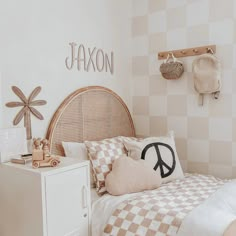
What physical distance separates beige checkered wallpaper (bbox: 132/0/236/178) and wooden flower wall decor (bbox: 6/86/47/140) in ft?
3.79

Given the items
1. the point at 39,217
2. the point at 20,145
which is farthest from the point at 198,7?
the point at 39,217

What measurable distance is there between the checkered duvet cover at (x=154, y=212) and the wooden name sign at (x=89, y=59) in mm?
1085

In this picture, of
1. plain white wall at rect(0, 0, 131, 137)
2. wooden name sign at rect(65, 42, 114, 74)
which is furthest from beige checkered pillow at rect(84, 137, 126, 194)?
wooden name sign at rect(65, 42, 114, 74)

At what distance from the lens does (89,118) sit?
220 centimetres

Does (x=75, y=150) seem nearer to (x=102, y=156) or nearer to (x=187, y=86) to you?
(x=102, y=156)

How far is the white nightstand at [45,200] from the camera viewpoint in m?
1.33

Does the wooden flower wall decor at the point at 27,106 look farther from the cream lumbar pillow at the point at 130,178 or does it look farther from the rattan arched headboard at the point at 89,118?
the cream lumbar pillow at the point at 130,178

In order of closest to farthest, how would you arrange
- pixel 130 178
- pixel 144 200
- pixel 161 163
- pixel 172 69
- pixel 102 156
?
pixel 144 200, pixel 130 178, pixel 102 156, pixel 161 163, pixel 172 69

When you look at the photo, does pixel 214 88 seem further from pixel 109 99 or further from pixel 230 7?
pixel 109 99

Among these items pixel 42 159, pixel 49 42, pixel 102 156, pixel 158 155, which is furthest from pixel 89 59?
pixel 42 159

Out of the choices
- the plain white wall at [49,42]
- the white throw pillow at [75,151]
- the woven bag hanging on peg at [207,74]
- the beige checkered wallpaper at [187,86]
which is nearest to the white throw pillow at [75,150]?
the white throw pillow at [75,151]

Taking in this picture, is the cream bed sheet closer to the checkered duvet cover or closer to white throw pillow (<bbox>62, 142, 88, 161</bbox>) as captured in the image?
the checkered duvet cover

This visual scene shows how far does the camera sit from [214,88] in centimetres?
219

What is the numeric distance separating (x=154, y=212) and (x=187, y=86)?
4.27 ft
